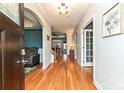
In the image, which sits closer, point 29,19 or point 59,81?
point 59,81

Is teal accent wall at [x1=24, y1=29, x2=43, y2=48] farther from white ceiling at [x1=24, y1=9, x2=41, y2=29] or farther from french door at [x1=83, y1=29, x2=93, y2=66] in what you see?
french door at [x1=83, y1=29, x2=93, y2=66]

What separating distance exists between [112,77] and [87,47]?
183 inches

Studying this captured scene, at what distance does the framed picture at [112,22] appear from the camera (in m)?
2.38

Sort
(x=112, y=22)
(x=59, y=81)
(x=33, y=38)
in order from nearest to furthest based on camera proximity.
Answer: (x=112, y=22) < (x=59, y=81) < (x=33, y=38)

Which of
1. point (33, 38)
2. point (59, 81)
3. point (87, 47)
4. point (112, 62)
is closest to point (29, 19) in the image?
point (33, 38)

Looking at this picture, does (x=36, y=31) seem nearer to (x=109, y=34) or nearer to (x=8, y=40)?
(x=109, y=34)

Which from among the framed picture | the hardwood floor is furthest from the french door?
the framed picture

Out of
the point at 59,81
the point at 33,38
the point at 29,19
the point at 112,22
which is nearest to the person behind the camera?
the point at 112,22

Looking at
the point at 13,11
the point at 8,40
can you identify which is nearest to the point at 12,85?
the point at 8,40

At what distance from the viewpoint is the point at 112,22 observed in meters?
2.64

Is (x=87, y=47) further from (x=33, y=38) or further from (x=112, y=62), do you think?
(x=112, y=62)

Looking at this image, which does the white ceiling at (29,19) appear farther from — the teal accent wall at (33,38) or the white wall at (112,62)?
the white wall at (112,62)

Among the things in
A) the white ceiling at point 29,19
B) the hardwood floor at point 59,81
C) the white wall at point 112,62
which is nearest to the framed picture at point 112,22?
the white wall at point 112,62

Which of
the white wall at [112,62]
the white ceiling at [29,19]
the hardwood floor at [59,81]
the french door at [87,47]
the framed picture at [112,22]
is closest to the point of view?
the white wall at [112,62]
